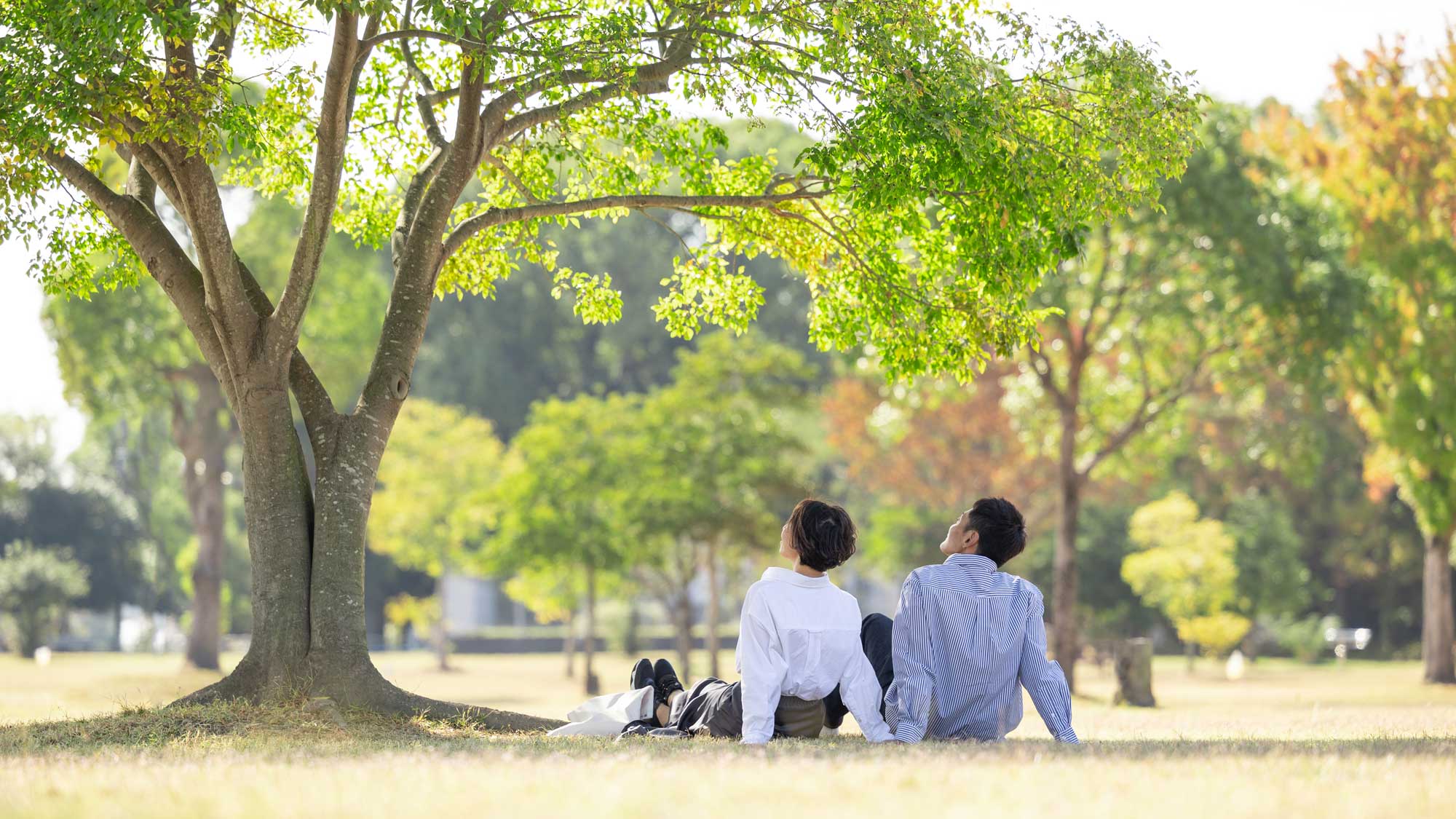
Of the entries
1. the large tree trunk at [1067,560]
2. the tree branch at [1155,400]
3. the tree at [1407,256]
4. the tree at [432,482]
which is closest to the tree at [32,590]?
the tree at [432,482]

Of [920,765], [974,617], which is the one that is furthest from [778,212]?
[920,765]

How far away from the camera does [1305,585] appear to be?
42281 mm

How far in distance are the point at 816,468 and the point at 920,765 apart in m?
39.6

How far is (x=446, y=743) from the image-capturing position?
7.64 metres

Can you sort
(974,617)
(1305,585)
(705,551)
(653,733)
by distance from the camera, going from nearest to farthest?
(974,617)
(653,733)
(705,551)
(1305,585)

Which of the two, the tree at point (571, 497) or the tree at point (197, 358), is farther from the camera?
the tree at point (571, 497)

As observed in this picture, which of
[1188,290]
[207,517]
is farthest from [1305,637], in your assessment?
[207,517]

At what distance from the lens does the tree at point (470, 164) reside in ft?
29.9

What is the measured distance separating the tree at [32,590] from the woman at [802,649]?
142 feet

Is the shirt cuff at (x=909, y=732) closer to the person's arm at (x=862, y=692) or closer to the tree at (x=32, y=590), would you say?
the person's arm at (x=862, y=692)

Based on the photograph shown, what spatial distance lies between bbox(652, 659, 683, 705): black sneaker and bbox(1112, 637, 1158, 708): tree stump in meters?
12.4

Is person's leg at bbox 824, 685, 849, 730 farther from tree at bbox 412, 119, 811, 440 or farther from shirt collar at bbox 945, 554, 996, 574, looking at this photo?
tree at bbox 412, 119, 811, 440

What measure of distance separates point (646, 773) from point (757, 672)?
1.72m

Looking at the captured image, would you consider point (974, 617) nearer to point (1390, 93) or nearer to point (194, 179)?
point (194, 179)
